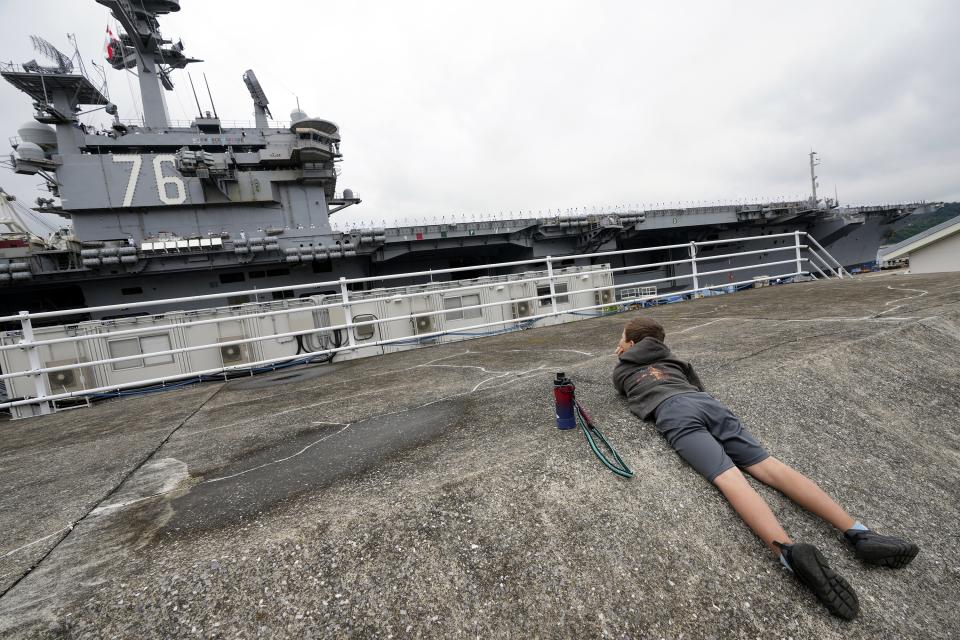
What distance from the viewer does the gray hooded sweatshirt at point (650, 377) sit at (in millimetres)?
2180

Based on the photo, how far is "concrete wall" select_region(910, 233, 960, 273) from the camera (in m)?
11.7

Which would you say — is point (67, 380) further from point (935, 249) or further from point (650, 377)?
point (935, 249)

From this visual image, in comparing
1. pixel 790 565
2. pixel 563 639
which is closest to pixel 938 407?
pixel 790 565

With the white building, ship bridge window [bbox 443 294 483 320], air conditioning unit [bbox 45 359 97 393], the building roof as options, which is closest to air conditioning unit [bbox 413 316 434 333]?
ship bridge window [bbox 443 294 483 320]

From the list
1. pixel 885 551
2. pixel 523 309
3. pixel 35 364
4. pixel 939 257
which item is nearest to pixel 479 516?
pixel 885 551

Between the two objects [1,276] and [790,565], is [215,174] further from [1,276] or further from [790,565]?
[790,565]

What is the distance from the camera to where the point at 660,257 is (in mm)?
27359

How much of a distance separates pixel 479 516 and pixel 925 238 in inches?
707

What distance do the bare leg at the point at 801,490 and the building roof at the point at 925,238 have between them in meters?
16.0

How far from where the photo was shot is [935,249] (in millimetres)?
12273

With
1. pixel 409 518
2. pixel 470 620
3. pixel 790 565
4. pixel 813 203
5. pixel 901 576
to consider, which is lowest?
pixel 901 576

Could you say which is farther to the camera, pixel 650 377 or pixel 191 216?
pixel 191 216

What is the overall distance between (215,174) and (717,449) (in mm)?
22801

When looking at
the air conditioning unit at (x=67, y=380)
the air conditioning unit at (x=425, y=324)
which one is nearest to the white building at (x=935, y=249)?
the air conditioning unit at (x=425, y=324)
